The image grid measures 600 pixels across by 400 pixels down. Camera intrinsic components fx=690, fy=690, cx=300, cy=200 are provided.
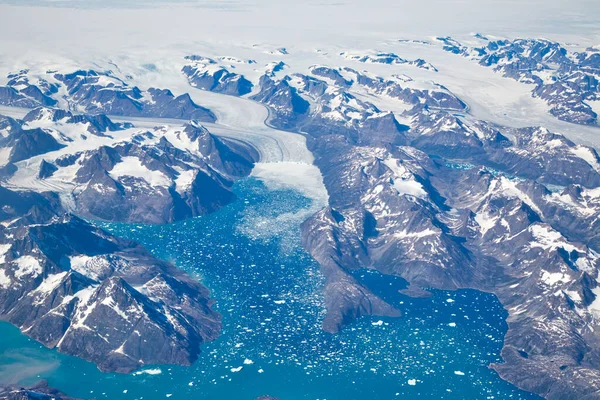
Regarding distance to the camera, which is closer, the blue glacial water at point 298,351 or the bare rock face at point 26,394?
the bare rock face at point 26,394

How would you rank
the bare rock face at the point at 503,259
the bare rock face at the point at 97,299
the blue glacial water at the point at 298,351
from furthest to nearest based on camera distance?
the bare rock face at the point at 503,259 < the bare rock face at the point at 97,299 < the blue glacial water at the point at 298,351

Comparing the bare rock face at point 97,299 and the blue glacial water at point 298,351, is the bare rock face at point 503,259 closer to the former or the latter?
the blue glacial water at point 298,351

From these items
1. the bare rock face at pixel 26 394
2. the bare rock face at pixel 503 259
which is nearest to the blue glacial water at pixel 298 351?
the bare rock face at pixel 503 259

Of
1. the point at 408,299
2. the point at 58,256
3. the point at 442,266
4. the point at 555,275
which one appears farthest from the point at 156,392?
the point at 555,275

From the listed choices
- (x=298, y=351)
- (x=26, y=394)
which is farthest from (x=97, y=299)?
(x=298, y=351)

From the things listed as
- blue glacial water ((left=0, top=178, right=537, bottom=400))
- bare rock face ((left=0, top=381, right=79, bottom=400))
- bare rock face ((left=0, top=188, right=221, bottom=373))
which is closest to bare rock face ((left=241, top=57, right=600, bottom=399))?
blue glacial water ((left=0, top=178, right=537, bottom=400))

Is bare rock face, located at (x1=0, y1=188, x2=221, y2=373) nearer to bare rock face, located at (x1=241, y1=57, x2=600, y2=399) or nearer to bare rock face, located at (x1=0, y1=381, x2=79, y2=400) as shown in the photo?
bare rock face, located at (x1=0, y1=381, x2=79, y2=400)
